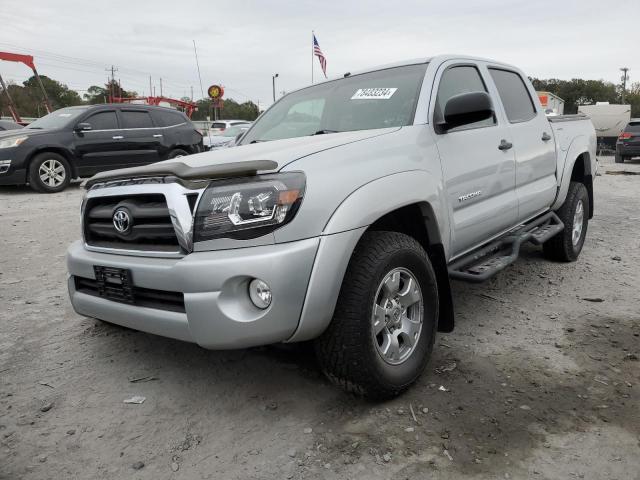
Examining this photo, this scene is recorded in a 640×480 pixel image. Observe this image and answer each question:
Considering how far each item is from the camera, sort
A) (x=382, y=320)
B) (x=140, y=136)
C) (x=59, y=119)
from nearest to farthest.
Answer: (x=382, y=320)
(x=59, y=119)
(x=140, y=136)

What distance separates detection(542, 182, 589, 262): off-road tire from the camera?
15.8ft

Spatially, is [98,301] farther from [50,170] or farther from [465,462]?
[50,170]

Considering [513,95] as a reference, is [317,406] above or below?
below

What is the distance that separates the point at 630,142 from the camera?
17406 millimetres

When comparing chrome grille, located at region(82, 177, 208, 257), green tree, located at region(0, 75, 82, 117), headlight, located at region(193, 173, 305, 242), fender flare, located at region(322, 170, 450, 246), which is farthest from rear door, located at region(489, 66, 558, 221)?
green tree, located at region(0, 75, 82, 117)

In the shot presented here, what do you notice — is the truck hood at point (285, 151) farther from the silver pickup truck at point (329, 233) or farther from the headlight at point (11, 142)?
the headlight at point (11, 142)

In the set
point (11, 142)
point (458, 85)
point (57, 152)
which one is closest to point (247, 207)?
point (458, 85)

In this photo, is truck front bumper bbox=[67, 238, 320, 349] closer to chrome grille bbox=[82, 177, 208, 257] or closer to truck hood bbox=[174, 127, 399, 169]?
chrome grille bbox=[82, 177, 208, 257]

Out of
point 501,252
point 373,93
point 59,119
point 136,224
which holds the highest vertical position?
point 59,119

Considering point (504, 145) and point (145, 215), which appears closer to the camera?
point (145, 215)

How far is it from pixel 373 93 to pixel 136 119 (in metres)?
8.38

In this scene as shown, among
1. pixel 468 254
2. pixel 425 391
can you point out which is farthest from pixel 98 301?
pixel 468 254

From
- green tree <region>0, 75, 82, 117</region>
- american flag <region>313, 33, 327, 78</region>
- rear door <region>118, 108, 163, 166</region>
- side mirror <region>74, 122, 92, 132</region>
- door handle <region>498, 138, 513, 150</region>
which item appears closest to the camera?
door handle <region>498, 138, 513, 150</region>

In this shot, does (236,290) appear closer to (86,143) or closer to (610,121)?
(86,143)
